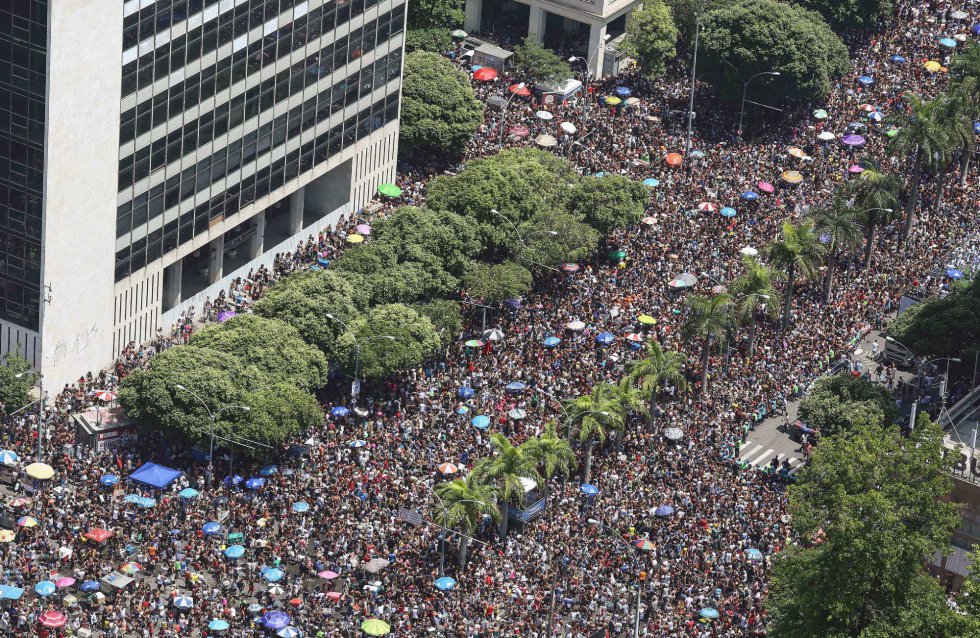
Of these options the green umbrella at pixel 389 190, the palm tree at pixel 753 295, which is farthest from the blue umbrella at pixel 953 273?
the green umbrella at pixel 389 190

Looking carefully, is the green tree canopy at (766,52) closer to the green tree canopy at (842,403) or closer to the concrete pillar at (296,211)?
the concrete pillar at (296,211)

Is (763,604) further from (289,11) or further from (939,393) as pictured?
(289,11)

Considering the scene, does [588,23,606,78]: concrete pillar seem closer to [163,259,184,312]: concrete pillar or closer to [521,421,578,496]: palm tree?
[163,259,184,312]: concrete pillar

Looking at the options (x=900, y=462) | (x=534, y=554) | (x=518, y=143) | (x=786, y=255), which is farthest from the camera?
(x=518, y=143)

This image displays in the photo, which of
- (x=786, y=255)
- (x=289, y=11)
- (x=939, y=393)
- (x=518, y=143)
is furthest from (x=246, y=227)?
(x=939, y=393)

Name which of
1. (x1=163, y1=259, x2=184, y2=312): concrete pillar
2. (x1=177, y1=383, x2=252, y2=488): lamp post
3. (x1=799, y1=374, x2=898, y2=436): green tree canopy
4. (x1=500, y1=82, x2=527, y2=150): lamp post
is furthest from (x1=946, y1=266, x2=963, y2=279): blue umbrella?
(x1=177, y1=383, x2=252, y2=488): lamp post

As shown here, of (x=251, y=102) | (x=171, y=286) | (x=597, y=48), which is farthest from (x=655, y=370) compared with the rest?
(x=597, y=48)
